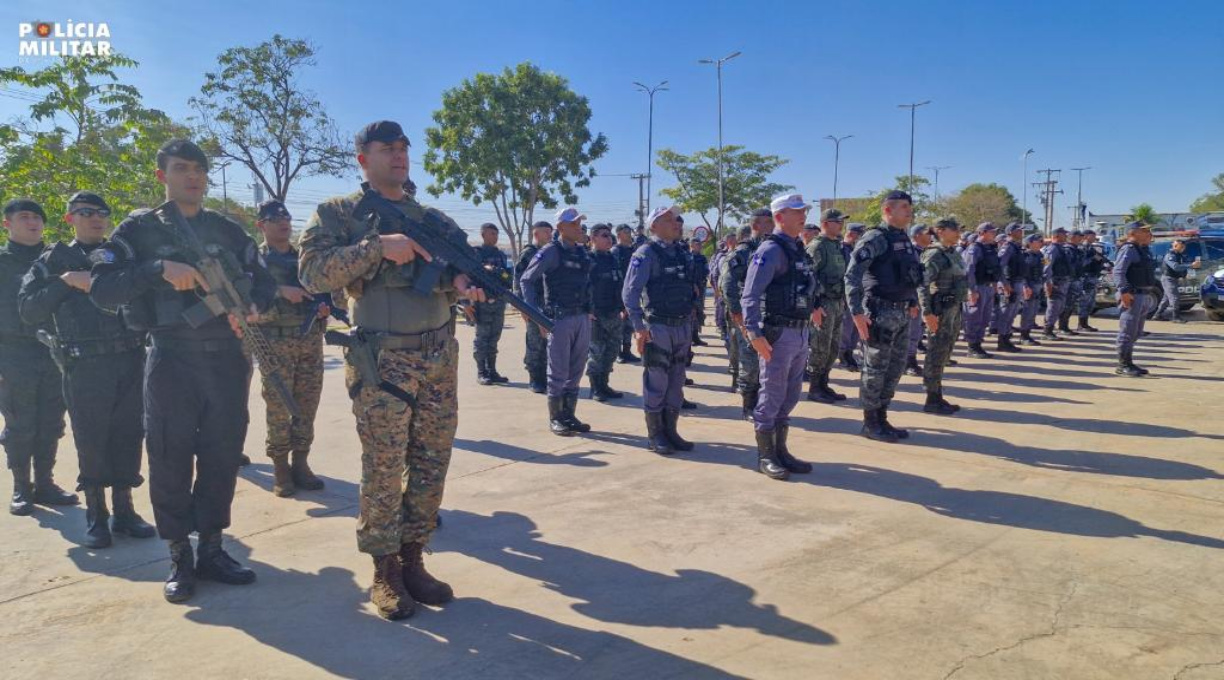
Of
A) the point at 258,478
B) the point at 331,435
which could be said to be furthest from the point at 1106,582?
the point at 331,435

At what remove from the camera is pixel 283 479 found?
499 cm

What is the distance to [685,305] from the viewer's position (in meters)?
6.02

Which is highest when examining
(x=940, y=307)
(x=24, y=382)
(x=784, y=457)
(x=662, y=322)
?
(x=940, y=307)

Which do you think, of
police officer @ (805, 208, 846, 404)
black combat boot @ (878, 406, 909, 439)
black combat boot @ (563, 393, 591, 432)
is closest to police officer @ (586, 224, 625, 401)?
black combat boot @ (563, 393, 591, 432)

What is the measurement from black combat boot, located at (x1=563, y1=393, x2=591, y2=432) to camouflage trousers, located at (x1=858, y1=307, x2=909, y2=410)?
98.6 inches

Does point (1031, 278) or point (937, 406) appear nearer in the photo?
point (937, 406)

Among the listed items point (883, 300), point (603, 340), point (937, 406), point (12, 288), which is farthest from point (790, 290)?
point (12, 288)

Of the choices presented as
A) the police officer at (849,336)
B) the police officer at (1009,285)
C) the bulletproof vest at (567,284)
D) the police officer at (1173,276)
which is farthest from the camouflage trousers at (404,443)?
the police officer at (1173,276)

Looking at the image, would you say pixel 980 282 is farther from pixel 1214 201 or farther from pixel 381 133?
pixel 1214 201

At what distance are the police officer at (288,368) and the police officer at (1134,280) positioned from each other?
915 centimetres

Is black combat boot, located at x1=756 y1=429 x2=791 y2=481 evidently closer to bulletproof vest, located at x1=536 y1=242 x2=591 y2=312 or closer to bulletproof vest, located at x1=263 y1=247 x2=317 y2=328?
bulletproof vest, located at x1=536 y1=242 x2=591 y2=312

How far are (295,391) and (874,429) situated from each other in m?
4.72

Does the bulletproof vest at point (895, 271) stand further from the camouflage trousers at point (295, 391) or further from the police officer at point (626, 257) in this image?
the police officer at point (626, 257)

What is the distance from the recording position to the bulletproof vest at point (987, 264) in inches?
431
